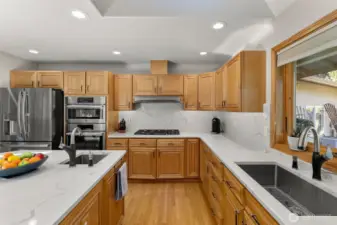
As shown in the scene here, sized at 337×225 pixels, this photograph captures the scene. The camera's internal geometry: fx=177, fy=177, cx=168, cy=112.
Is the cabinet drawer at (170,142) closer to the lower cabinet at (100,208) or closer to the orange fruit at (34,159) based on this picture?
the lower cabinet at (100,208)

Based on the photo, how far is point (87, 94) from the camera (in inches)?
133

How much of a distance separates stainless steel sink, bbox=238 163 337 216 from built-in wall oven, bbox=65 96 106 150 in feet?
8.44

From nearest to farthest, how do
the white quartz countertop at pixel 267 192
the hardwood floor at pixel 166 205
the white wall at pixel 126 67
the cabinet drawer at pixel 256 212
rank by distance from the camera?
1. the white quartz countertop at pixel 267 192
2. the cabinet drawer at pixel 256 212
3. the hardwood floor at pixel 166 205
4. the white wall at pixel 126 67

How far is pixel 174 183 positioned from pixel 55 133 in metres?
2.35

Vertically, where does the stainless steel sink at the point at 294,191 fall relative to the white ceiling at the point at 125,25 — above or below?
below

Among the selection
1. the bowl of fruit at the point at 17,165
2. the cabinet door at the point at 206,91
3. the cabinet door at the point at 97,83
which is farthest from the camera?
the cabinet door at the point at 206,91

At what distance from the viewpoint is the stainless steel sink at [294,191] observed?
1.10 metres

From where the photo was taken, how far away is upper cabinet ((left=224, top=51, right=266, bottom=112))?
2.08 meters

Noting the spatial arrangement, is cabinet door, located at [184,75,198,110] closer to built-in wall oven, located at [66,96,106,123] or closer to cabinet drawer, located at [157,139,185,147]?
cabinet drawer, located at [157,139,185,147]

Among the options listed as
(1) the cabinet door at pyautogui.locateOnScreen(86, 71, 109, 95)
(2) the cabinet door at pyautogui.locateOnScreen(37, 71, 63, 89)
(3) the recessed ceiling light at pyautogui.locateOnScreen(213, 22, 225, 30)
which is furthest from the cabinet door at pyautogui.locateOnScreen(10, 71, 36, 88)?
(3) the recessed ceiling light at pyautogui.locateOnScreen(213, 22, 225, 30)

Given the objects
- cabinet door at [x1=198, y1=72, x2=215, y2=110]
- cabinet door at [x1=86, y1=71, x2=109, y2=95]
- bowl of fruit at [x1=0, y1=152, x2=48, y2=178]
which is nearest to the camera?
bowl of fruit at [x1=0, y1=152, x2=48, y2=178]

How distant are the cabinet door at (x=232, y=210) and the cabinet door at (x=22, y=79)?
3847 mm

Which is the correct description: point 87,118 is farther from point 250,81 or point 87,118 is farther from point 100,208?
point 250,81

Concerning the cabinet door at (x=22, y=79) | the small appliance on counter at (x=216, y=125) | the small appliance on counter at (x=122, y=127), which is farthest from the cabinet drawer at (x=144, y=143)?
the cabinet door at (x=22, y=79)
